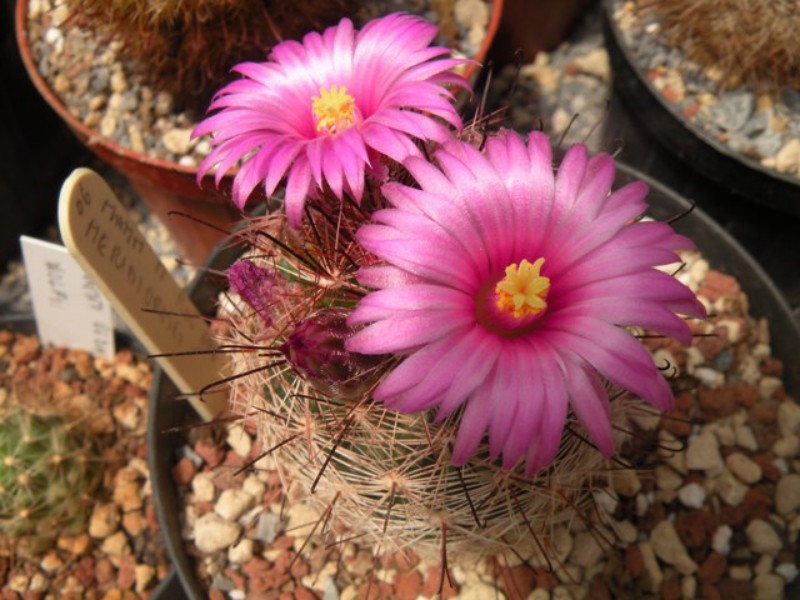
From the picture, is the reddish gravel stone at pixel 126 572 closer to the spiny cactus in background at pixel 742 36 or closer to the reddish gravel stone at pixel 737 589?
the reddish gravel stone at pixel 737 589

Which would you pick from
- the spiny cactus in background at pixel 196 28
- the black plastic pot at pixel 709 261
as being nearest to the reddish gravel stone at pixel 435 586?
the black plastic pot at pixel 709 261

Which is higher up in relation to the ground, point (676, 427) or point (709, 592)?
point (676, 427)

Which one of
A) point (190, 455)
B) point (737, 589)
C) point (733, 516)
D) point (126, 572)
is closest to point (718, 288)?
point (733, 516)

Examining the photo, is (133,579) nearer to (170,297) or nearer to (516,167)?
(170,297)

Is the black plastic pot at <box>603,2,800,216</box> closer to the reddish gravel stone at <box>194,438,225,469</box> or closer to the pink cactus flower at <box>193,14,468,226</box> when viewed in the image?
the pink cactus flower at <box>193,14,468,226</box>

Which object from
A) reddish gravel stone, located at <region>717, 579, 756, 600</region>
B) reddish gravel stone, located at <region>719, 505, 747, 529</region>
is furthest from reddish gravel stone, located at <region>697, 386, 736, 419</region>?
reddish gravel stone, located at <region>717, 579, 756, 600</region>

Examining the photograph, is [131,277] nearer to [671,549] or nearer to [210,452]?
[210,452]
